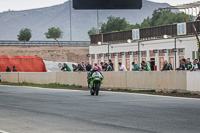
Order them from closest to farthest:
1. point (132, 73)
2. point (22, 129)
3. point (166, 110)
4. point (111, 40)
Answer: point (22, 129) → point (166, 110) → point (132, 73) → point (111, 40)

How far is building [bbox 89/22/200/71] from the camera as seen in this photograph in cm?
4978

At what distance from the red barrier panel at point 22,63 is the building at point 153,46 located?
8.88 m

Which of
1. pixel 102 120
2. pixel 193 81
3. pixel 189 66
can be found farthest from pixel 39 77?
pixel 102 120

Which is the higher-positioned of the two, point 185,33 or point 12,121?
point 185,33

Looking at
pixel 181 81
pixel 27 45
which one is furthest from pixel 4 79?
pixel 27 45

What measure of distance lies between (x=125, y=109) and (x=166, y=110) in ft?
4.47

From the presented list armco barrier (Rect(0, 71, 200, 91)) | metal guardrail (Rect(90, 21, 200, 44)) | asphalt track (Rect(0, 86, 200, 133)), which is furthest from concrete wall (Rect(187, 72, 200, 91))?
metal guardrail (Rect(90, 21, 200, 44))

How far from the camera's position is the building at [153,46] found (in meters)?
49.8

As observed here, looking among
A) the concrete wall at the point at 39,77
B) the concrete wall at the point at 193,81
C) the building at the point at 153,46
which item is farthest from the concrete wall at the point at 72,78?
the building at the point at 153,46

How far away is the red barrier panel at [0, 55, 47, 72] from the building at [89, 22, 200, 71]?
888 centimetres

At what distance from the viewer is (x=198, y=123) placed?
11.2 m

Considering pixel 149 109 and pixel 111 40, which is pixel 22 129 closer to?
pixel 149 109

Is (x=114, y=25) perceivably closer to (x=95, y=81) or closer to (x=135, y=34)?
(x=135, y=34)

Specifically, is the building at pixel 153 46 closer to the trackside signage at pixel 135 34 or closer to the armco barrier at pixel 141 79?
the trackside signage at pixel 135 34
